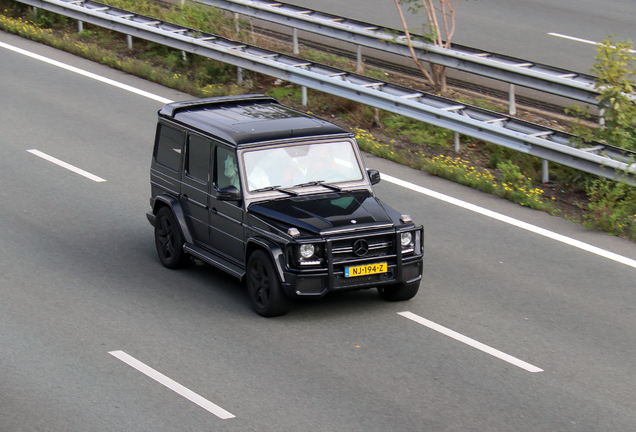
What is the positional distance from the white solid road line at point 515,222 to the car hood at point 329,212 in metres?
3.11

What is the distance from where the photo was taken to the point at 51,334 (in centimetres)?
964

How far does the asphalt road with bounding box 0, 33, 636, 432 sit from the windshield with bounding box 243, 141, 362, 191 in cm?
129

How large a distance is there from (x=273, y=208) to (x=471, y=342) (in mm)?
2418

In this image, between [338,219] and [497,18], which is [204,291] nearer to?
[338,219]

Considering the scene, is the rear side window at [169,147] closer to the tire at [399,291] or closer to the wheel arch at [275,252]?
the wheel arch at [275,252]

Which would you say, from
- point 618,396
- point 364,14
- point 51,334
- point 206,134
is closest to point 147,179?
point 206,134

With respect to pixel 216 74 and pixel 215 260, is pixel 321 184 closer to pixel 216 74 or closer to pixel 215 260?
pixel 215 260

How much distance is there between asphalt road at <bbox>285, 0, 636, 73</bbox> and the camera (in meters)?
20.7

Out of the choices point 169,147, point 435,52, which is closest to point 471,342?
point 169,147

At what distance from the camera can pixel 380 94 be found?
16375mm

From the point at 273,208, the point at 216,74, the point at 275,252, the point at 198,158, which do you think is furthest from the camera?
the point at 216,74

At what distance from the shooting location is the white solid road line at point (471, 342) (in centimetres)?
905

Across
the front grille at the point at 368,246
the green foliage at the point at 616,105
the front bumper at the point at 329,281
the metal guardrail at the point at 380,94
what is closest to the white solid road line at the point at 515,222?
the metal guardrail at the point at 380,94

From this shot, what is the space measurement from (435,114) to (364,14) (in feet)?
27.9
